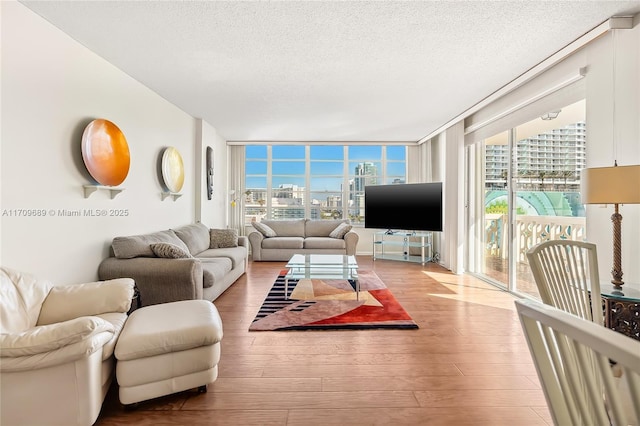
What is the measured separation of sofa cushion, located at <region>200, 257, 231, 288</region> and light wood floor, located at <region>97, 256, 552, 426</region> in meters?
0.37

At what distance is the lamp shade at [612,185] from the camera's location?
1977 millimetres

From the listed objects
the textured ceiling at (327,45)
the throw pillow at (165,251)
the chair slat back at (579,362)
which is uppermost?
the textured ceiling at (327,45)

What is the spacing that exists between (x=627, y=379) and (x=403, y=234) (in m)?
6.57

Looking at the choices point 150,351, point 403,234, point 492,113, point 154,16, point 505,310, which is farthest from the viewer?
point 403,234

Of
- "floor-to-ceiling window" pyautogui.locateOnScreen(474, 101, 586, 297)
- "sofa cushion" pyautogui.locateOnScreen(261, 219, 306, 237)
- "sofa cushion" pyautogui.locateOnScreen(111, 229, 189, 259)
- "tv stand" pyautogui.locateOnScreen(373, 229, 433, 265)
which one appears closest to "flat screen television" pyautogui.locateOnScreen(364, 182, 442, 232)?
"tv stand" pyautogui.locateOnScreen(373, 229, 433, 265)

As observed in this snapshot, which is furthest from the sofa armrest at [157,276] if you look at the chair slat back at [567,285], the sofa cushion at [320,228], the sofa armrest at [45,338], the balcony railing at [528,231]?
the sofa cushion at [320,228]

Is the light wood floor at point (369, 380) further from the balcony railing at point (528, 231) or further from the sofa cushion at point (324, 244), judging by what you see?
the sofa cushion at point (324, 244)

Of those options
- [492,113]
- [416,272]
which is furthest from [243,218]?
[492,113]

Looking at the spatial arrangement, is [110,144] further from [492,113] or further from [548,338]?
[492,113]

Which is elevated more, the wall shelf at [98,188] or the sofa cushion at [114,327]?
the wall shelf at [98,188]

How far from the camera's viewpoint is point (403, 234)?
6906 mm

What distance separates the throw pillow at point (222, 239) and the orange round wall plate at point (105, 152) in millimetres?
2135

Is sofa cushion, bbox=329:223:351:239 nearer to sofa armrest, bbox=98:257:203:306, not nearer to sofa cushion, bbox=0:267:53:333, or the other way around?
sofa armrest, bbox=98:257:203:306

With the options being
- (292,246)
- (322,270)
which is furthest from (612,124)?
(292,246)
